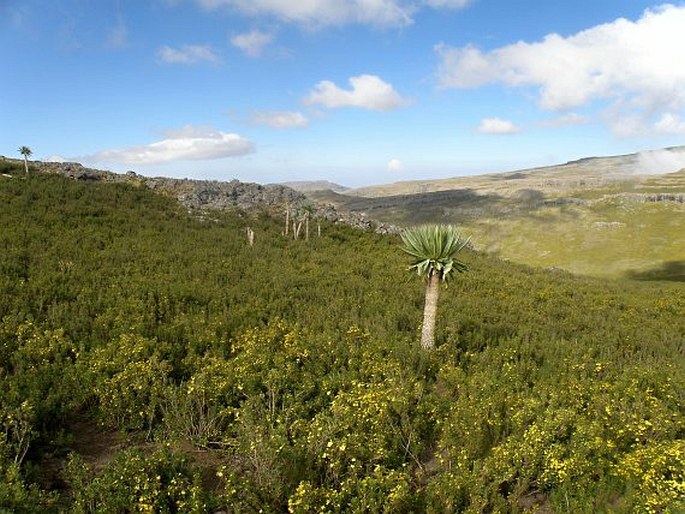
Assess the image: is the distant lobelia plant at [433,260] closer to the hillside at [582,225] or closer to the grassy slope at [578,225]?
the hillside at [582,225]

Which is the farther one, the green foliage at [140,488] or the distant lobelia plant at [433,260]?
the distant lobelia plant at [433,260]

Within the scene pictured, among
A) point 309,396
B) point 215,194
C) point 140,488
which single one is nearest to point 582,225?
point 215,194

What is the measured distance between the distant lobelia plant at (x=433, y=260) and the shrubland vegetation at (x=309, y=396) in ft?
3.15

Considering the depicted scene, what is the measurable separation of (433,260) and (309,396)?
6.78 metres

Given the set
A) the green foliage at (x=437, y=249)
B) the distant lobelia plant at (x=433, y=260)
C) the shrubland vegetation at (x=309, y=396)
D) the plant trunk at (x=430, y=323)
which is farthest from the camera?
the green foliage at (x=437, y=249)

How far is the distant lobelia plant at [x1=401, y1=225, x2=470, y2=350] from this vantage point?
15.1m

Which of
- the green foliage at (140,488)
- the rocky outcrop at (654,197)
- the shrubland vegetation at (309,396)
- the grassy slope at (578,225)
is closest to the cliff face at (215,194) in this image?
the shrubland vegetation at (309,396)

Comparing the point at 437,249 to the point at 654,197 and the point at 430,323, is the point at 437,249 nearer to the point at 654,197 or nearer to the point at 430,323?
the point at 430,323

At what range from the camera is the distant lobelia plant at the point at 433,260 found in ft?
49.6

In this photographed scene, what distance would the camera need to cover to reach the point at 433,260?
50.5ft

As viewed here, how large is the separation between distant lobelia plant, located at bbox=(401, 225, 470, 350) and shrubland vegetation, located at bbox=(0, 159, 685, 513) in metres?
0.96

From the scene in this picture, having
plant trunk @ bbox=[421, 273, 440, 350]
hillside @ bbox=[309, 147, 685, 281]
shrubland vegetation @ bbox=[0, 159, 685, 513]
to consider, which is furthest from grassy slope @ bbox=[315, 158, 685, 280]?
plant trunk @ bbox=[421, 273, 440, 350]

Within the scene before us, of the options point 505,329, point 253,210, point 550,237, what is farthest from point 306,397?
point 550,237

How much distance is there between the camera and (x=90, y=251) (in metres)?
25.2
